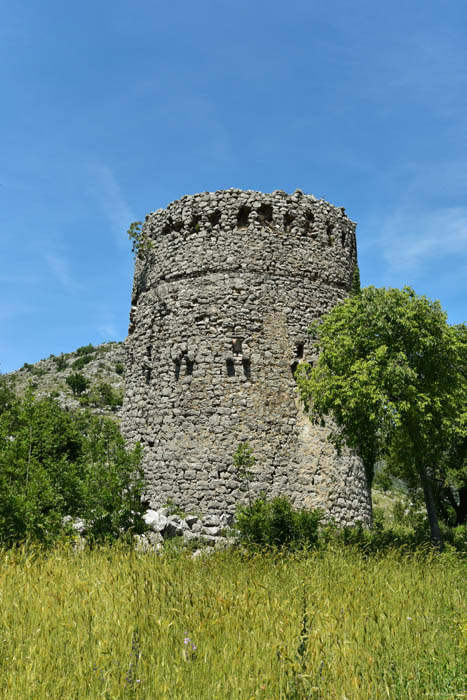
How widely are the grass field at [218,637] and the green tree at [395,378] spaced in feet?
16.0

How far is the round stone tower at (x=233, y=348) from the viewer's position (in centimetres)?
1302

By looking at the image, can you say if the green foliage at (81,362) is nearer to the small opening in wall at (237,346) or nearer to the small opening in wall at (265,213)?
the small opening in wall at (265,213)

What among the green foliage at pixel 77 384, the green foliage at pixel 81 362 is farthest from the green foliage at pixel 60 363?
the green foliage at pixel 77 384

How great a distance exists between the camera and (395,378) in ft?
34.9

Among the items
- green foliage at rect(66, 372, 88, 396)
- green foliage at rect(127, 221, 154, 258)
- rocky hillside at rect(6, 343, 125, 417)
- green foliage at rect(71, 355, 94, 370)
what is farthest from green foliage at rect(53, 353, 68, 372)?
green foliage at rect(127, 221, 154, 258)

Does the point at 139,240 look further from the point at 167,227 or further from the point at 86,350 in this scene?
the point at 86,350

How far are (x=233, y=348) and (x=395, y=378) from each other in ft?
15.5

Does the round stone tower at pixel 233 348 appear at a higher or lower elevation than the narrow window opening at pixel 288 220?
lower

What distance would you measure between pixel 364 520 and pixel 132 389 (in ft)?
25.2

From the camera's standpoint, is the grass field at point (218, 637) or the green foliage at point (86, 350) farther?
the green foliage at point (86, 350)

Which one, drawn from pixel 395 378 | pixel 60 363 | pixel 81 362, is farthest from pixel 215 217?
pixel 60 363

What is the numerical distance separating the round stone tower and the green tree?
5.47 ft

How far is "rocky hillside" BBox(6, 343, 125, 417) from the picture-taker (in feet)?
190

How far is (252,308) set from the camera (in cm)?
1403
